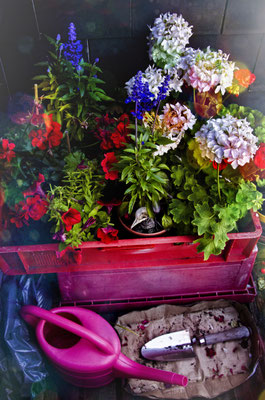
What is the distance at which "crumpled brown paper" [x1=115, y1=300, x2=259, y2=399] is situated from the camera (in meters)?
1.58

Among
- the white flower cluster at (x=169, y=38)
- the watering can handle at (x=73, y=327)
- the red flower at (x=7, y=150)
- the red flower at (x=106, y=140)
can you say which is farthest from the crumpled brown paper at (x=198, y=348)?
the white flower cluster at (x=169, y=38)

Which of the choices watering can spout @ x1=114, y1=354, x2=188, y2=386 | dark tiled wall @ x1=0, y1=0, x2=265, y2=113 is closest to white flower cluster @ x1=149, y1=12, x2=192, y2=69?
dark tiled wall @ x1=0, y1=0, x2=265, y2=113

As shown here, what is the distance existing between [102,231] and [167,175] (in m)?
0.44

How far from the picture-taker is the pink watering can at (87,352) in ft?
4.76

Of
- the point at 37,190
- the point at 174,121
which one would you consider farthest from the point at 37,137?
the point at 174,121

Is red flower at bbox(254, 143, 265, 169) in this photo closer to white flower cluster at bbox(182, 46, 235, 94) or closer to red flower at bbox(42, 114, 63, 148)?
white flower cluster at bbox(182, 46, 235, 94)

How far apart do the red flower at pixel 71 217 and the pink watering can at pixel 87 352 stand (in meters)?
0.38

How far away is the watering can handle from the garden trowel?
0.24 m

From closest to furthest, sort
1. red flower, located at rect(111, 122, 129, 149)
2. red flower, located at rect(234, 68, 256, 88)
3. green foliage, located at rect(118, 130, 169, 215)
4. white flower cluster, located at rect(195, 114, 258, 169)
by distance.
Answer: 1. white flower cluster, located at rect(195, 114, 258, 169)
2. green foliage, located at rect(118, 130, 169, 215)
3. red flower, located at rect(111, 122, 129, 149)
4. red flower, located at rect(234, 68, 256, 88)

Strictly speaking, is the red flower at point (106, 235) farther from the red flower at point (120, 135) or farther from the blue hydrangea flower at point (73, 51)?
the blue hydrangea flower at point (73, 51)

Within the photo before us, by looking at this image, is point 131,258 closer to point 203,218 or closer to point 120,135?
point 203,218

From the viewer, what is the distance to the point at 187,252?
5.52 feet

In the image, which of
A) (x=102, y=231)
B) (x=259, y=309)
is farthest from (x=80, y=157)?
(x=259, y=309)

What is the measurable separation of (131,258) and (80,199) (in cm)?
37
